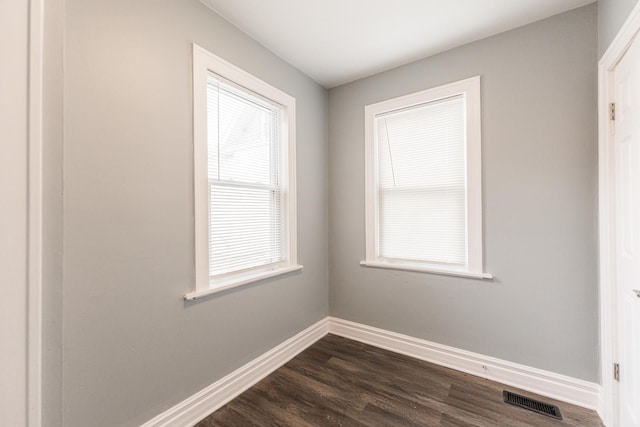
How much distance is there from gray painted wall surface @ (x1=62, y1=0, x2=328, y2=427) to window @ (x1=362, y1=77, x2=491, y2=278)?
1.45m

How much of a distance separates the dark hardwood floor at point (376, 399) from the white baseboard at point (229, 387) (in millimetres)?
48

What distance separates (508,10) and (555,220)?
148cm

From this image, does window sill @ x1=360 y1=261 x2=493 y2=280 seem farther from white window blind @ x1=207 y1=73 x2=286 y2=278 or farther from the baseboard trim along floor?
white window blind @ x1=207 y1=73 x2=286 y2=278

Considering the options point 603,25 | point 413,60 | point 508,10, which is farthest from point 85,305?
point 603,25

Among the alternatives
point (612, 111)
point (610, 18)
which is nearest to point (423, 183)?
point (612, 111)

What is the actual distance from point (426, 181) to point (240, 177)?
1.62 m

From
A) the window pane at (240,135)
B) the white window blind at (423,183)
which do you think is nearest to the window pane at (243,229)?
the window pane at (240,135)

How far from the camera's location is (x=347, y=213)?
2830 mm

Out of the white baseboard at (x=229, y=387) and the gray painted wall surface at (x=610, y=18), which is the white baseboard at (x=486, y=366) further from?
the gray painted wall surface at (x=610, y=18)

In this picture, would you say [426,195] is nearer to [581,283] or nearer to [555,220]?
[555,220]

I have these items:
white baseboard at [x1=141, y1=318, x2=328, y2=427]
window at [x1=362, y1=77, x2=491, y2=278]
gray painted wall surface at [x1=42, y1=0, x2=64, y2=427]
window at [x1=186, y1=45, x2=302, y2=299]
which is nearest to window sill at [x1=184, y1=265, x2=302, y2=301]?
window at [x1=186, y1=45, x2=302, y2=299]

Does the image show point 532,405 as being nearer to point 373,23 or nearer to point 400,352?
point 400,352

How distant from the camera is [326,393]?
6.31 ft

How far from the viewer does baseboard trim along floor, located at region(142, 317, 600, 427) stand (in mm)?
1692
